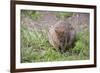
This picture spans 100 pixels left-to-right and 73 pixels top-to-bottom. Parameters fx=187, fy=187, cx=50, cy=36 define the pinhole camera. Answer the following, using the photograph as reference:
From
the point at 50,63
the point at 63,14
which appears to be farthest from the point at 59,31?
the point at 50,63

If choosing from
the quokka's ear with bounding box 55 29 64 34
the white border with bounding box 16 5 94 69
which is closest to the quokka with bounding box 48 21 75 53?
the quokka's ear with bounding box 55 29 64 34

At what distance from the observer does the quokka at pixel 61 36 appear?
200 cm

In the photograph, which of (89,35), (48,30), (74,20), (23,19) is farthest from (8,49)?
(89,35)

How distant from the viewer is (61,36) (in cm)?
203

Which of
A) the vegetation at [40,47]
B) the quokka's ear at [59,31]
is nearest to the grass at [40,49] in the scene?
the vegetation at [40,47]

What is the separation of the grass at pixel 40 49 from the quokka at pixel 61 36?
5 centimetres

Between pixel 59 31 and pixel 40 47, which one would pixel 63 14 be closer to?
pixel 59 31

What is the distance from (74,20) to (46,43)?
0.41 metres

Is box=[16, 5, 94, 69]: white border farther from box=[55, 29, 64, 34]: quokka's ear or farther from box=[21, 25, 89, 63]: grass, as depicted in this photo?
box=[55, 29, 64, 34]: quokka's ear

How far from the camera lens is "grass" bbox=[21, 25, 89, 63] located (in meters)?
1.91

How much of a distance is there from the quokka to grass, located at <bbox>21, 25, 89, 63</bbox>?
49 mm

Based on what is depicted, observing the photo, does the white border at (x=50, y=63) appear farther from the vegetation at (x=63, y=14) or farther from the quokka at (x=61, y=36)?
the quokka at (x=61, y=36)

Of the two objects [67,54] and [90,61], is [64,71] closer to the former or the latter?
[67,54]

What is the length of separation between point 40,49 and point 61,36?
27 cm
